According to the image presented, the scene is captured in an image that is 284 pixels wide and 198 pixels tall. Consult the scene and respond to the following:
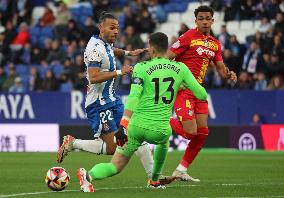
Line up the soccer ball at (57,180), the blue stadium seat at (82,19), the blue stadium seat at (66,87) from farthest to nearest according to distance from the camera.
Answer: the blue stadium seat at (82,19) → the blue stadium seat at (66,87) → the soccer ball at (57,180)

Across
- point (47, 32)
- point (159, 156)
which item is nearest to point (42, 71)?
point (47, 32)

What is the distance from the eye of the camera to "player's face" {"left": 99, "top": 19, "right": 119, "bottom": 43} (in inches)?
506

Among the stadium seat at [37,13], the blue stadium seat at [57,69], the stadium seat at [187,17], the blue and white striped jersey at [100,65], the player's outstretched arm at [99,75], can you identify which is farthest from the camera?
the stadium seat at [37,13]

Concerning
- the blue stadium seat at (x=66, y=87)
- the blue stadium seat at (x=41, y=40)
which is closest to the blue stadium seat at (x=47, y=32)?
the blue stadium seat at (x=41, y=40)

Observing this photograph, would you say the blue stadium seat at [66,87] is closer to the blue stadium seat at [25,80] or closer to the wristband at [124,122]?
the blue stadium seat at [25,80]

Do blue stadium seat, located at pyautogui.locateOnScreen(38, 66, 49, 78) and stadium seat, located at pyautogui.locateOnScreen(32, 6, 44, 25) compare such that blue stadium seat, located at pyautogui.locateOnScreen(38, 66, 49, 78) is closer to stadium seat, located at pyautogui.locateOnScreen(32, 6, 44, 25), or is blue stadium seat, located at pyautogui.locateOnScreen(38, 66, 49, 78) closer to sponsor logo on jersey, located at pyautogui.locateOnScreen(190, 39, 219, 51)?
stadium seat, located at pyautogui.locateOnScreen(32, 6, 44, 25)

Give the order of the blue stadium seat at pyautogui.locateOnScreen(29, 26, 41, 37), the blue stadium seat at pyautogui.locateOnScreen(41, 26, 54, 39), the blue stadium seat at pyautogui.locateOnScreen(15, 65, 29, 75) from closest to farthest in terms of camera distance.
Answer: the blue stadium seat at pyautogui.locateOnScreen(15, 65, 29, 75), the blue stadium seat at pyautogui.locateOnScreen(41, 26, 54, 39), the blue stadium seat at pyautogui.locateOnScreen(29, 26, 41, 37)

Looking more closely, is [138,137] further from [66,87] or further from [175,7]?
[175,7]

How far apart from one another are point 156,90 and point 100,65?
1818 millimetres

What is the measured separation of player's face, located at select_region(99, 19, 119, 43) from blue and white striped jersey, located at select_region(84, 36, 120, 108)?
0.30ft

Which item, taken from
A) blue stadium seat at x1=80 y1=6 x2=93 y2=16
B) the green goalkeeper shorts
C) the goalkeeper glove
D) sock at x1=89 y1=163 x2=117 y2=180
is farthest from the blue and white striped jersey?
blue stadium seat at x1=80 y1=6 x2=93 y2=16

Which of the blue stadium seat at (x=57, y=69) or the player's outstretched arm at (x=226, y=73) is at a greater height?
the player's outstretched arm at (x=226, y=73)

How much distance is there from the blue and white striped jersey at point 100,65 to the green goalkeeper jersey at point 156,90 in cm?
161

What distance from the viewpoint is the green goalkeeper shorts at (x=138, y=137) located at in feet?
36.6
